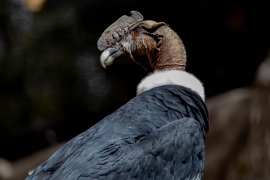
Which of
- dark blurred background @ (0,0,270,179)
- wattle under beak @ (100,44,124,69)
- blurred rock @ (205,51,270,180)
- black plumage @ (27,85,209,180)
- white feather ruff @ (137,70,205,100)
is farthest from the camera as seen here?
dark blurred background @ (0,0,270,179)

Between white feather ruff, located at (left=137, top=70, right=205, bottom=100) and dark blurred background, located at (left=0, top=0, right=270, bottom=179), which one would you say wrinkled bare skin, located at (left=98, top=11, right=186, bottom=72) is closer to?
white feather ruff, located at (left=137, top=70, right=205, bottom=100)

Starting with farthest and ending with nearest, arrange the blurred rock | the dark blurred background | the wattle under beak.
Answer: the dark blurred background
the blurred rock
the wattle under beak

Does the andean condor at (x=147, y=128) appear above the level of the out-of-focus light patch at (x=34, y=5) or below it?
below

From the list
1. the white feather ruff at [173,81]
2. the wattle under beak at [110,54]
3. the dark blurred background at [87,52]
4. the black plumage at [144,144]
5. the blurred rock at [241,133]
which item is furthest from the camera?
the dark blurred background at [87,52]

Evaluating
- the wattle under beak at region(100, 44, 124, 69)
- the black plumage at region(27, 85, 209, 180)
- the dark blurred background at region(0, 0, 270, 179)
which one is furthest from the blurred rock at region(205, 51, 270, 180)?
the wattle under beak at region(100, 44, 124, 69)

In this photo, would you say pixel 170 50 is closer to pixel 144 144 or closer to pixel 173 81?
pixel 173 81

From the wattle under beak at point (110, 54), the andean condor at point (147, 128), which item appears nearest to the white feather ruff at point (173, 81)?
the andean condor at point (147, 128)

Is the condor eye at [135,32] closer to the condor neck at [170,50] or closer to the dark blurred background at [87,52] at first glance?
the condor neck at [170,50]

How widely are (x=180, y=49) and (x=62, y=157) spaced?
1.17 meters

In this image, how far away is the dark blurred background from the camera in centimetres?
795

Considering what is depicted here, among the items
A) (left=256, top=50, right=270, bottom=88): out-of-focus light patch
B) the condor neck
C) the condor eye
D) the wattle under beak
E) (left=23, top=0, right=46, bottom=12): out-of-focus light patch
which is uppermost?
(left=23, top=0, right=46, bottom=12): out-of-focus light patch

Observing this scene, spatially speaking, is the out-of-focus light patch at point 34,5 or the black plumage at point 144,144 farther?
the out-of-focus light patch at point 34,5

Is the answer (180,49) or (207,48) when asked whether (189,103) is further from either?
(207,48)

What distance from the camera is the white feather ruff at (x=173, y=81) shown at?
4.00 m
